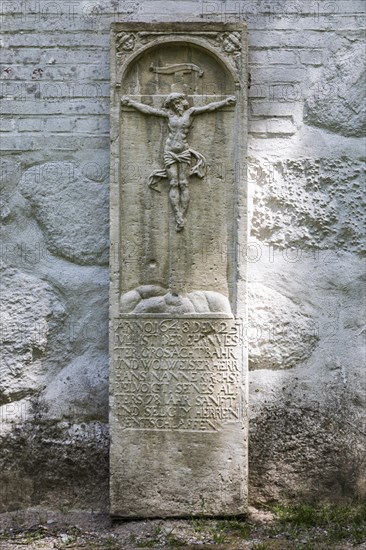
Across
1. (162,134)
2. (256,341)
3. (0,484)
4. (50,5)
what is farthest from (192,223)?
(0,484)

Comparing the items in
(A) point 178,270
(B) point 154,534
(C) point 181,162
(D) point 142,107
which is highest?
(D) point 142,107

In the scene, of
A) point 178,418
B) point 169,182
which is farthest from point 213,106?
point 178,418

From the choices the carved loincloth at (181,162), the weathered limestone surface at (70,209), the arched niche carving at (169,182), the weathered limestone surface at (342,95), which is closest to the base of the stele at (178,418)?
the arched niche carving at (169,182)

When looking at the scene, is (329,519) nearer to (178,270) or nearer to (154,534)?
(154,534)

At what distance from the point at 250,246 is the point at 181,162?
1.68 feet

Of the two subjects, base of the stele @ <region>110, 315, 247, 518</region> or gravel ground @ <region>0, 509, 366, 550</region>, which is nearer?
gravel ground @ <region>0, 509, 366, 550</region>

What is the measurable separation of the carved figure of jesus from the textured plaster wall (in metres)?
0.27

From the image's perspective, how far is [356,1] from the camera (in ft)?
10.5

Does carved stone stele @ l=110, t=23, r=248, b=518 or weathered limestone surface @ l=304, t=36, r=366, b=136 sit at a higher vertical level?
weathered limestone surface @ l=304, t=36, r=366, b=136

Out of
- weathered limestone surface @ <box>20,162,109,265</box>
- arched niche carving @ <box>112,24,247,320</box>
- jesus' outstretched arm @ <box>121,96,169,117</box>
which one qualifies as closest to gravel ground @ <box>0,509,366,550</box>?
arched niche carving @ <box>112,24,247,320</box>

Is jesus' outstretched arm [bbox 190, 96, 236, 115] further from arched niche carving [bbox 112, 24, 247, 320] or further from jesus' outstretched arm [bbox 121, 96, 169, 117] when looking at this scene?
jesus' outstretched arm [bbox 121, 96, 169, 117]

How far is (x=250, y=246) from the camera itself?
317 cm

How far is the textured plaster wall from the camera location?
3.12 m

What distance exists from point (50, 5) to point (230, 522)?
2489mm
